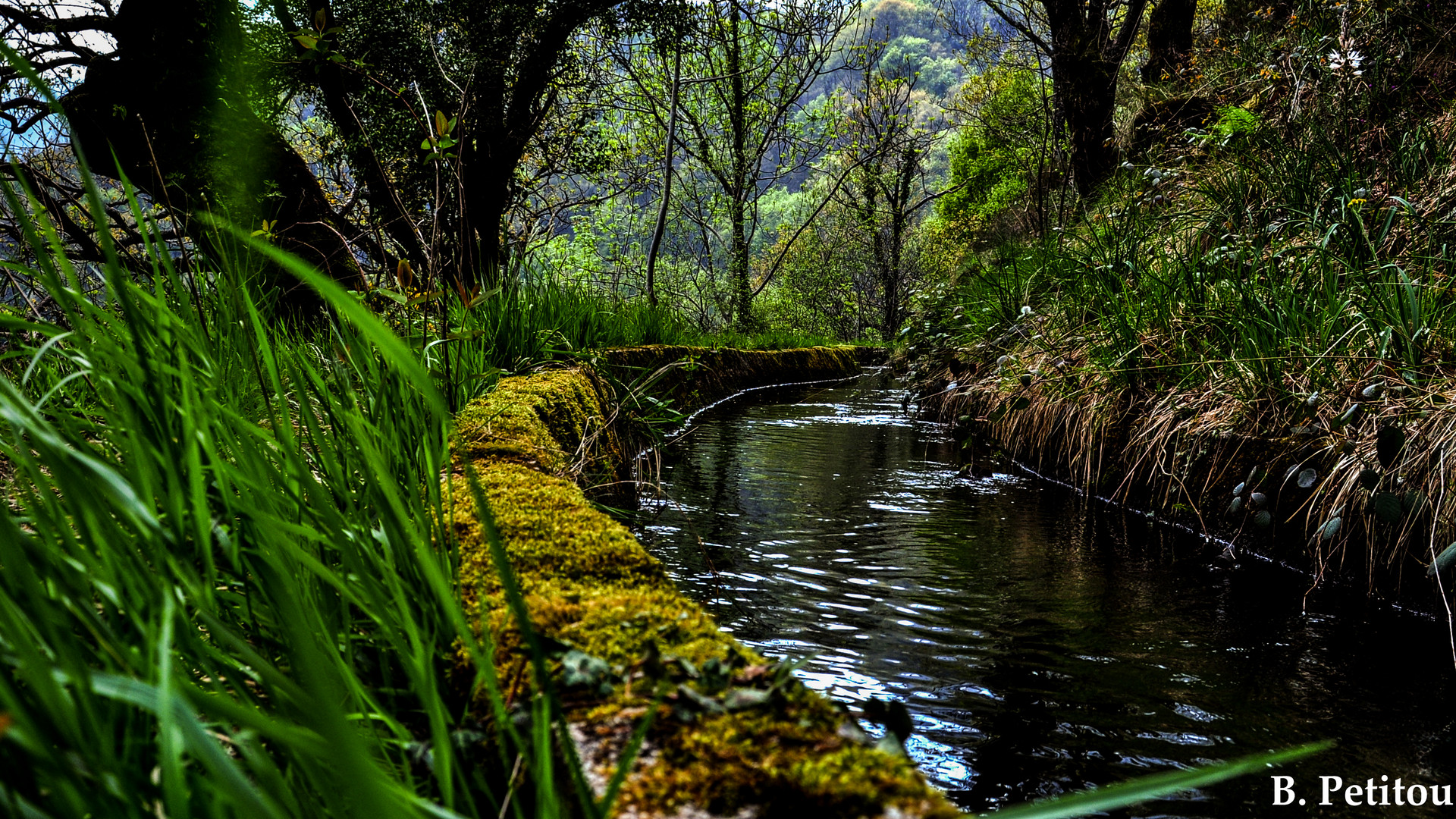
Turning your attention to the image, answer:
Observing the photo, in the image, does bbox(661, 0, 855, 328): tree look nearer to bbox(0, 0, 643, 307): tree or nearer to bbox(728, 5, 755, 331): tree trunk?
bbox(728, 5, 755, 331): tree trunk

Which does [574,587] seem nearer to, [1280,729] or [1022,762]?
[1022,762]

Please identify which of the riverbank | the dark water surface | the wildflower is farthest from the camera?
the wildflower

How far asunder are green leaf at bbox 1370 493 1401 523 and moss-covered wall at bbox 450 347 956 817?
2075 mm

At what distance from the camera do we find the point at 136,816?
0.60m

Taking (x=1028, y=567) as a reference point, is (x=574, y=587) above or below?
above

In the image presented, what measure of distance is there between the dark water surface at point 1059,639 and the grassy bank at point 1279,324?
0.31 m

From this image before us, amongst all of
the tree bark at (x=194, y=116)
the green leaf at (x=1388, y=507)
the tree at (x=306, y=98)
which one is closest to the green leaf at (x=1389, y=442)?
the green leaf at (x=1388, y=507)

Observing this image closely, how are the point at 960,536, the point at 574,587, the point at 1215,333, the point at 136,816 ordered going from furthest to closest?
the point at 1215,333, the point at 960,536, the point at 574,587, the point at 136,816

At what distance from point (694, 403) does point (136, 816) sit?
20.7 ft

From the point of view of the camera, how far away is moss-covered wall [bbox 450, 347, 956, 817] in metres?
0.69

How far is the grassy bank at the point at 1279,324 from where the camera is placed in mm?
2631

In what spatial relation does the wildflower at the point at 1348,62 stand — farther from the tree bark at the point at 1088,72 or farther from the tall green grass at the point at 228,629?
the tall green grass at the point at 228,629

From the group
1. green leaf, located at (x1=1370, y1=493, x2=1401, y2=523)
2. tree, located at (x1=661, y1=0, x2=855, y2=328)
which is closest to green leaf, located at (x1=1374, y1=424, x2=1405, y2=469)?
green leaf, located at (x1=1370, y1=493, x2=1401, y2=523)

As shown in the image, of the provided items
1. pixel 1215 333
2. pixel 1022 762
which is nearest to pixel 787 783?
pixel 1022 762
